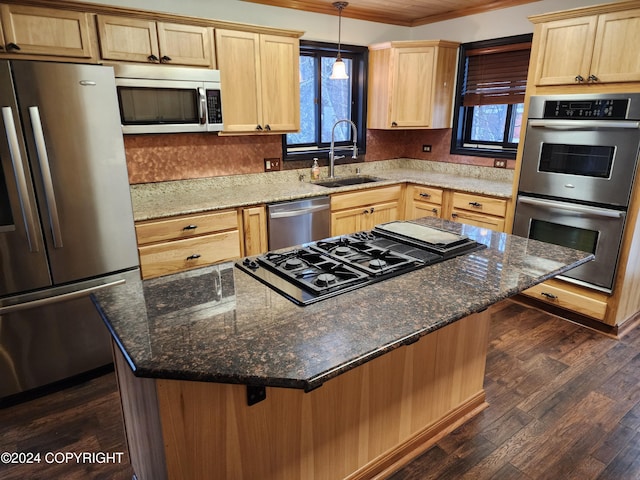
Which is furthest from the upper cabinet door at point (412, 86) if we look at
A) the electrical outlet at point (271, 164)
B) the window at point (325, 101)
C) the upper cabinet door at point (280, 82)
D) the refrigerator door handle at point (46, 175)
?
the refrigerator door handle at point (46, 175)

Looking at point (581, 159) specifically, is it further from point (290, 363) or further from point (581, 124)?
point (290, 363)

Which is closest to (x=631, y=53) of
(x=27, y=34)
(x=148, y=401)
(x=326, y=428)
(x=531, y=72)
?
(x=531, y=72)

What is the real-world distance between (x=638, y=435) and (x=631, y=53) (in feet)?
7.30

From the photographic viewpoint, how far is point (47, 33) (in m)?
2.40

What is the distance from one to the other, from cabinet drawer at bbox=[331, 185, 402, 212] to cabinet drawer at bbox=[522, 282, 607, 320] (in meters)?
1.51

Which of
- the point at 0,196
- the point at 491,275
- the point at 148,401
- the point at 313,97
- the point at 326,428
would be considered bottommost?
the point at 326,428

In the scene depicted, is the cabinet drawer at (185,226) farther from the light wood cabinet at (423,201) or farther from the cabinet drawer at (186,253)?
the light wood cabinet at (423,201)

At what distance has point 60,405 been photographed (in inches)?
93.3

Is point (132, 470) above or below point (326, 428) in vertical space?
below

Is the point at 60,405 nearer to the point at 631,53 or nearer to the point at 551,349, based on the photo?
the point at 551,349

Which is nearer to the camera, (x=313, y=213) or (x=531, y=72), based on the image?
(x=531, y=72)

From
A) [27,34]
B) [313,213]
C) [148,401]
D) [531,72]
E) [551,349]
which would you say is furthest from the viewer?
[313,213]

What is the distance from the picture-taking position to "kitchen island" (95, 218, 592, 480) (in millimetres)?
1131

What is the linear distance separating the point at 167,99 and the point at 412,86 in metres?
2.41
